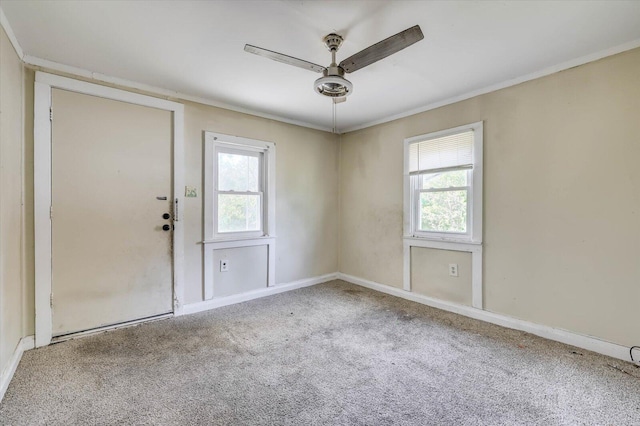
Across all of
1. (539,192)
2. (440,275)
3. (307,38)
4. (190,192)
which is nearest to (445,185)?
(539,192)

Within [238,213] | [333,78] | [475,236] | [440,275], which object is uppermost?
[333,78]

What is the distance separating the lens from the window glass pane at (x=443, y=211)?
3.20m

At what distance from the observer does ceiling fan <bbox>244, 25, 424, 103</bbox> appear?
5.71 feet

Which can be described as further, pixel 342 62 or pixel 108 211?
pixel 108 211

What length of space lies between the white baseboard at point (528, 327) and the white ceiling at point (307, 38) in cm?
226

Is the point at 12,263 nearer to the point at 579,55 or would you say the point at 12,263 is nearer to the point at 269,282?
the point at 269,282

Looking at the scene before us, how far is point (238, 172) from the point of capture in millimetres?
3646

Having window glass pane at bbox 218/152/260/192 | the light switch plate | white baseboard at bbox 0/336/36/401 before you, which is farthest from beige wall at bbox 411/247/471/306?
white baseboard at bbox 0/336/36/401

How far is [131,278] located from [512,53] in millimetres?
3901

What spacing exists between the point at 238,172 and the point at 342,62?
208 centimetres

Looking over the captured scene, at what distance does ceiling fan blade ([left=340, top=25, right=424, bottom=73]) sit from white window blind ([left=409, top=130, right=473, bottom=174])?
1721 mm

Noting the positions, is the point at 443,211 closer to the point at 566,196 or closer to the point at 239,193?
the point at 566,196

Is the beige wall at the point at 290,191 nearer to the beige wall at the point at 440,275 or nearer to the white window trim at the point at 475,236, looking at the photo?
→ the beige wall at the point at 440,275

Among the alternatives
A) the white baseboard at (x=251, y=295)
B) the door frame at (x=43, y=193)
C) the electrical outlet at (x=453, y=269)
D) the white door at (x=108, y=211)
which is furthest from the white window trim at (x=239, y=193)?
the electrical outlet at (x=453, y=269)
